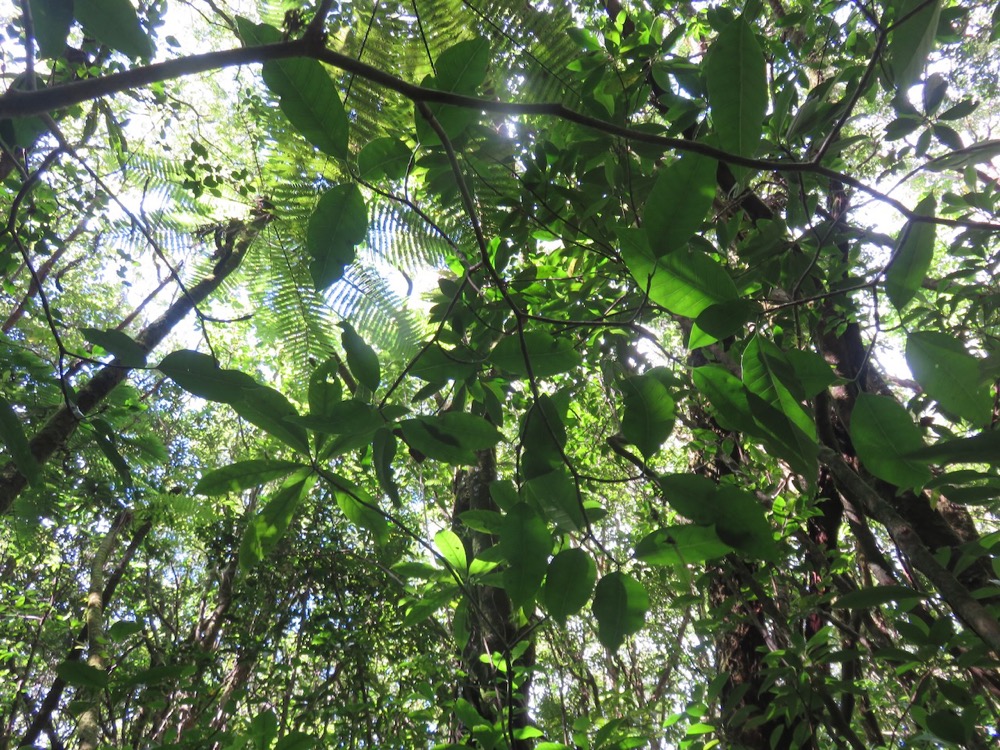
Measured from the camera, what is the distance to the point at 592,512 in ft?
2.54

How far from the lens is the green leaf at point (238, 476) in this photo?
78 centimetres

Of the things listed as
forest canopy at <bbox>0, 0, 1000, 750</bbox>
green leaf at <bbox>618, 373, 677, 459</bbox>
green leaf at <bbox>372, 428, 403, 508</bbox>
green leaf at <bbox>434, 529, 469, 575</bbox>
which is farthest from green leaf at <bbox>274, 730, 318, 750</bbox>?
green leaf at <bbox>618, 373, 677, 459</bbox>

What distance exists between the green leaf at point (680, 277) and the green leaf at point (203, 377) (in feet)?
1.49

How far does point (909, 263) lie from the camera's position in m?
0.60

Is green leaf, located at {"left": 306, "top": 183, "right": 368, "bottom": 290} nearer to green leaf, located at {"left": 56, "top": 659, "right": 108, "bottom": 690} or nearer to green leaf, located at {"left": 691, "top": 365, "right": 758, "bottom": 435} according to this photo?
green leaf, located at {"left": 691, "top": 365, "right": 758, "bottom": 435}

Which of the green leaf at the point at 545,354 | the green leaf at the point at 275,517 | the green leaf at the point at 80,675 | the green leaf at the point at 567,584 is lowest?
the green leaf at the point at 567,584

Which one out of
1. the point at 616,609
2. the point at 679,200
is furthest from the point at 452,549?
the point at 679,200

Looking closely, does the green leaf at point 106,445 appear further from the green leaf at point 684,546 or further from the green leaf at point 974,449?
the green leaf at point 974,449

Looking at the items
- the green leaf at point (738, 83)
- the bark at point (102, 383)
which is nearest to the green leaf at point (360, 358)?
the green leaf at point (738, 83)

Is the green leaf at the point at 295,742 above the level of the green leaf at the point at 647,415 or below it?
below

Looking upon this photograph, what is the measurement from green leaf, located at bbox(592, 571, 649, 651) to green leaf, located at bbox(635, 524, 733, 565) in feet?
0.16

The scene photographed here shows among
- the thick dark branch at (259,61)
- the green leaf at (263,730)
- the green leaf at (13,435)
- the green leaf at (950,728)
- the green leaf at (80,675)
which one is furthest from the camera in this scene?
the green leaf at (263,730)

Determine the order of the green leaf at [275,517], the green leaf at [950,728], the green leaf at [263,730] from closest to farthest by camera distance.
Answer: the green leaf at [275,517]
the green leaf at [950,728]
the green leaf at [263,730]

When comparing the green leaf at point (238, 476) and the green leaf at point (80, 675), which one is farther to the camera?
the green leaf at point (80, 675)
